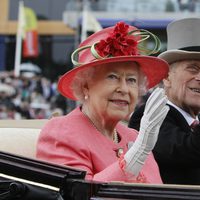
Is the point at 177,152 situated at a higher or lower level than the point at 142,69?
lower

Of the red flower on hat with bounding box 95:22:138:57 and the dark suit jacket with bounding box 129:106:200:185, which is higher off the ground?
the red flower on hat with bounding box 95:22:138:57

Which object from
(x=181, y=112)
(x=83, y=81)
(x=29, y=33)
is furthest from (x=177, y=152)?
(x=29, y=33)

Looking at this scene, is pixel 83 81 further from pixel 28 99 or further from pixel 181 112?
pixel 28 99

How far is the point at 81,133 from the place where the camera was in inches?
88.8

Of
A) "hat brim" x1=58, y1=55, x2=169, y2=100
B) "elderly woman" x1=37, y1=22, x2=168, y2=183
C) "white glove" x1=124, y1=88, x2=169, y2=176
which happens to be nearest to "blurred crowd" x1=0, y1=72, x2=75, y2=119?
"hat brim" x1=58, y1=55, x2=169, y2=100

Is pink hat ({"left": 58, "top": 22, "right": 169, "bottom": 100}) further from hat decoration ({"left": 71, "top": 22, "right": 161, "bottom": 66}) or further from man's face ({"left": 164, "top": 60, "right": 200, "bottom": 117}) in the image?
man's face ({"left": 164, "top": 60, "right": 200, "bottom": 117})

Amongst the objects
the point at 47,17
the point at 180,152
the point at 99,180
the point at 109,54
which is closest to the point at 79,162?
the point at 99,180

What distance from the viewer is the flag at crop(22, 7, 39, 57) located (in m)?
20.3

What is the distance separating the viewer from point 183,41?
3018 millimetres

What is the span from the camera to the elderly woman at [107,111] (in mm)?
2043

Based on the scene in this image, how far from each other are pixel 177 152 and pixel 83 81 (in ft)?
1.74

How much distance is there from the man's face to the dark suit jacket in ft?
0.24

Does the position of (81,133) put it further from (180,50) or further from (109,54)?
(180,50)

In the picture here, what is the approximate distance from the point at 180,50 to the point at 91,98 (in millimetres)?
695
